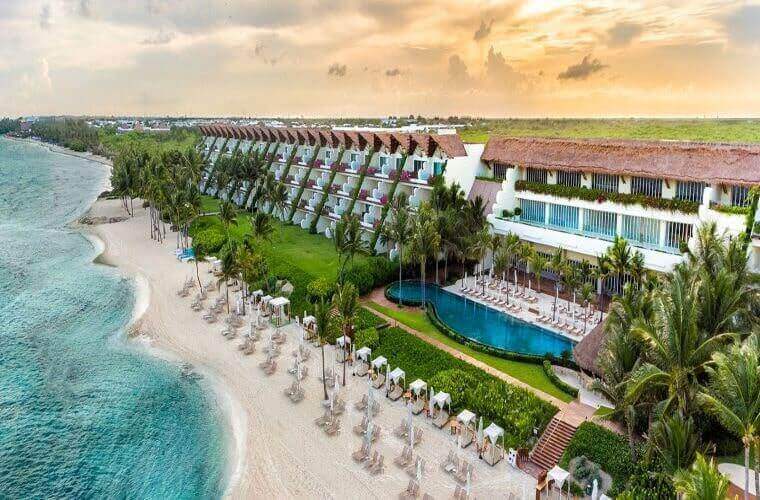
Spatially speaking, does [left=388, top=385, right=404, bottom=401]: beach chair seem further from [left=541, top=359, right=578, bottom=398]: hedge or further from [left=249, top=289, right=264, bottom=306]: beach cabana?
[left=249, top=289, right=264, bottom=306]: beach cabana

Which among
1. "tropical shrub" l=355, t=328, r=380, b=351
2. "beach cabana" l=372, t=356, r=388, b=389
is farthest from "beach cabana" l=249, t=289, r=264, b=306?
"beach cabana" l=372, t=356, r=388, b=389

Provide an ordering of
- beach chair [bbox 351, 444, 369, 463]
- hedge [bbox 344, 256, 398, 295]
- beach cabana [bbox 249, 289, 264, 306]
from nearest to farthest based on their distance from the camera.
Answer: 1. beach chair [bbox 351, 444, 369, 463]
2. hedge [bbox 344, 256, 398, 295]
3. beach cabana [bbox 249, 289, 264, 306]

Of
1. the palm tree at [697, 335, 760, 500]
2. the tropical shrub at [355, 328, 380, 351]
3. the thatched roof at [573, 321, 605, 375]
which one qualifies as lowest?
the tropical shrub at [355, 328, 380, 351]

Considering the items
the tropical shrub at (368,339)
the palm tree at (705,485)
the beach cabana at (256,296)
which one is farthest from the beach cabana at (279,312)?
the palm tree at (705,485)

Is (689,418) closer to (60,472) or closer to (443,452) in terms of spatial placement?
(443,452)

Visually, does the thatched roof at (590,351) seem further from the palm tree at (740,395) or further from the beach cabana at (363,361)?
the beach cabana at (363,361)

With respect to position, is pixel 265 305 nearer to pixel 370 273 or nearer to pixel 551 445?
pixel 370 273

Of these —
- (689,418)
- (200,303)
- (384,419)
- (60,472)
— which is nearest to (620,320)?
(689,418)
